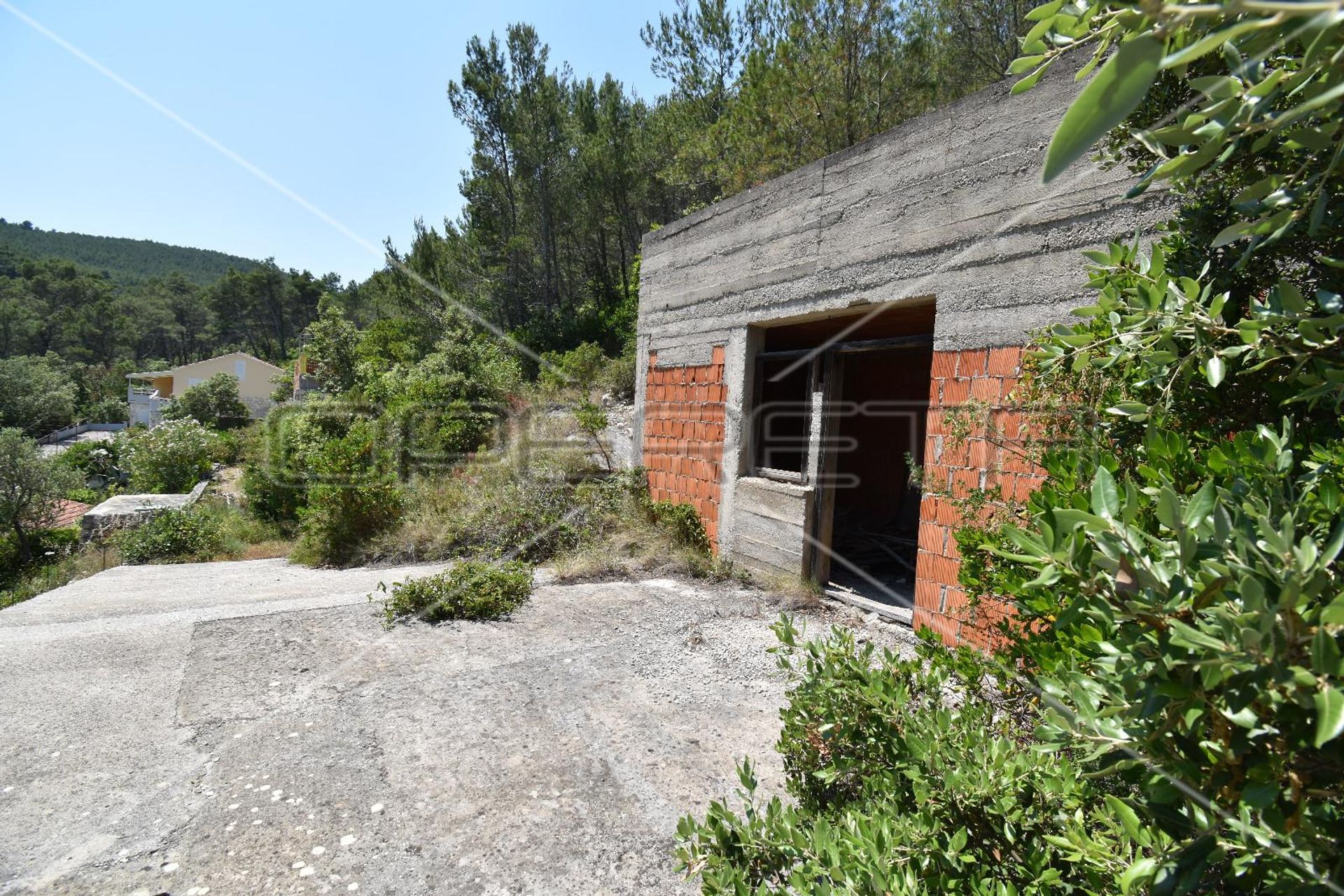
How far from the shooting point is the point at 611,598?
4.83 metres

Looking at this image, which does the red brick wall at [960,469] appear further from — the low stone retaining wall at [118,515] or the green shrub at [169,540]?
the low stone retaining wall at [118,515]

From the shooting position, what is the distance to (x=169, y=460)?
14.7 metres

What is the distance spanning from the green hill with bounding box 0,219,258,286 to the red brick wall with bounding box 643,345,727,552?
9309cm

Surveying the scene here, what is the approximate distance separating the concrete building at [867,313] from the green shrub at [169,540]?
7.03m

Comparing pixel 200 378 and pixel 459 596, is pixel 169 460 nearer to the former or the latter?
pixel 459 596

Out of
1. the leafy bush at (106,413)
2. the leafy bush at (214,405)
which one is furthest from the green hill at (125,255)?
the leafy bush at (214,405)

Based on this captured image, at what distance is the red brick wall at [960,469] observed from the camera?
3258mm

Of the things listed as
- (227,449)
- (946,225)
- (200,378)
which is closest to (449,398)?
(946,225)

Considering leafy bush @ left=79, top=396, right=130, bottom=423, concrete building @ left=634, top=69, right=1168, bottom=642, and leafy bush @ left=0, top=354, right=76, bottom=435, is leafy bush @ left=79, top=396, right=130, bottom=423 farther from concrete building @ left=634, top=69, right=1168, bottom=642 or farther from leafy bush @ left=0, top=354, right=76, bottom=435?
concrete building @ left=634, top=69, right=1168, bottom=642

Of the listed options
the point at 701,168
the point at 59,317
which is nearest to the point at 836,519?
the point at 701,168

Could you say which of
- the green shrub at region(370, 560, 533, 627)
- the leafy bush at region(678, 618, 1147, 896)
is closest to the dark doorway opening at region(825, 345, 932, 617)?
the green shrub at region(370, 560, 533, 627)

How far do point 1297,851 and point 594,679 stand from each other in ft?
9.98

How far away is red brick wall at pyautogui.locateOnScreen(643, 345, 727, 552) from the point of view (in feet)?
18.3

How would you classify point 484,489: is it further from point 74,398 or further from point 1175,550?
point 74,398
